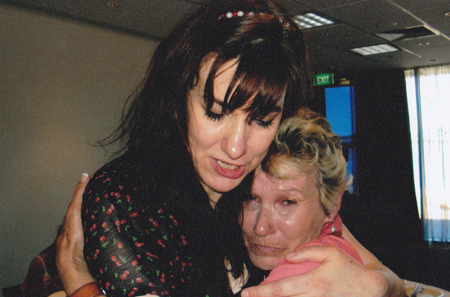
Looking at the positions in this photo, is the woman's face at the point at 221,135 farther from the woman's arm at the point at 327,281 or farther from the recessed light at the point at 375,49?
the recessed light at the point at 375,49

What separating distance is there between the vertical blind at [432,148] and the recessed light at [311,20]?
4410 mm

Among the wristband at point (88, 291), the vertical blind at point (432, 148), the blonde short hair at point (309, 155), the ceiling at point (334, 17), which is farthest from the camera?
the vertical blind at point (432, 148)

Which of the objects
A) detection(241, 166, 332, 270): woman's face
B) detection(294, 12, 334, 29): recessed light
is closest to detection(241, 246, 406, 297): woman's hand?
detection(241, 166, 332, 270): woman's face

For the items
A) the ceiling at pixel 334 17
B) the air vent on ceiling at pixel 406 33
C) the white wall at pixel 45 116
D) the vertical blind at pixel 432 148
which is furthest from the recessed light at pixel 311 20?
the vertical blind at pixel 432 148

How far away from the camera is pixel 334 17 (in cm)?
528

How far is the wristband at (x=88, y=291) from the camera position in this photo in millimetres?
1055

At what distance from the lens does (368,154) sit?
925 centimetres

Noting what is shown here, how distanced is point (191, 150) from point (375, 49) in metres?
6.98

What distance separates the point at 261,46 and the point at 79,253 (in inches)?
32.9

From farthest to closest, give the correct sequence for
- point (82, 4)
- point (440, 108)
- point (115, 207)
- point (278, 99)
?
point (440, 108)
point (82, 4)
point (278, 99)
point (115, 207)

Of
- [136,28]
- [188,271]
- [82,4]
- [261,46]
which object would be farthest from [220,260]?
[136,28]

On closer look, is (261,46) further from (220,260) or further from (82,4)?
(82,4)

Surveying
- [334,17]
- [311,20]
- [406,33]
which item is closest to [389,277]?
[334,17]

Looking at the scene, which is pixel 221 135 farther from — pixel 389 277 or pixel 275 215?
pixel 389 277
